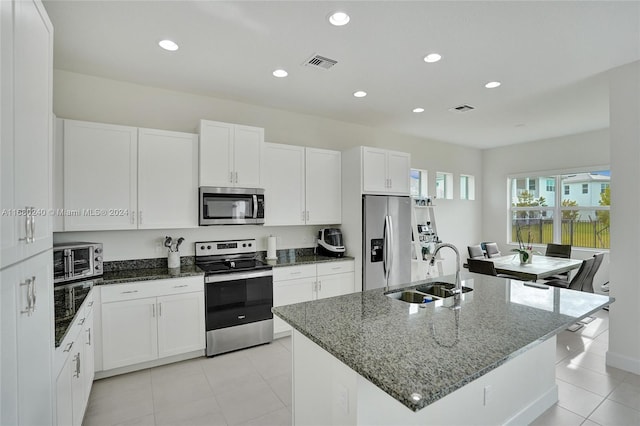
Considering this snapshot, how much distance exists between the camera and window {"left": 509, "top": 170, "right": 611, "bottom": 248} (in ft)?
18.1

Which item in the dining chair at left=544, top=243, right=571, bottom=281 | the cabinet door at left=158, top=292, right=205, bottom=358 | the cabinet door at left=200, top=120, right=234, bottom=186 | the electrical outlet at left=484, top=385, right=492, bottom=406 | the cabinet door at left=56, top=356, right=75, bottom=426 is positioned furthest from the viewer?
the dining chair at left=544, top=243, right=571, bottom=281

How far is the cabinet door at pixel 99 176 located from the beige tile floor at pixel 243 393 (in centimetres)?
147

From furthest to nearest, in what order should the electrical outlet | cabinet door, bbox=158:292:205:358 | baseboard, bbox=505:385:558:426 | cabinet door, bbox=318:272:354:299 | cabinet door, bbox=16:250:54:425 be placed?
cabinet door, bbox=318:272:354:299
cabinet door, bbox=158:292:205:358
baseboard, bbox=505:385:558:426
the electrical outlet
cabinet door, bbox=16:250:54:425

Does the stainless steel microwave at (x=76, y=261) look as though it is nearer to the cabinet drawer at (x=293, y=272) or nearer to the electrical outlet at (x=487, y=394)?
the cabinet drawer at (x=293, y=272)

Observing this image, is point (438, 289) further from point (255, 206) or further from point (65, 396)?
point (65, 396)

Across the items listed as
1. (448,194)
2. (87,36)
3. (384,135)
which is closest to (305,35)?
(87,36)

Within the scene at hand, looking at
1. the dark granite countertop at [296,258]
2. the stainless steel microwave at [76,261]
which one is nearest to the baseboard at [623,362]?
the dark granite countertop at [296,258]

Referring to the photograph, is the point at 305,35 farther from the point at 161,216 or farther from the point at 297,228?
the point at 297,228

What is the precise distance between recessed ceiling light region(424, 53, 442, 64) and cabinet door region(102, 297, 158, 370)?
11.0 ft

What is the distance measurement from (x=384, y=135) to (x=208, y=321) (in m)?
3.97

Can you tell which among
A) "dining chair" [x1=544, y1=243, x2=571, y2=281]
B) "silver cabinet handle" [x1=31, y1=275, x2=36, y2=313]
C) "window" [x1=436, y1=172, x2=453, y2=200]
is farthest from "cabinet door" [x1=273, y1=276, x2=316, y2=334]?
"dining chair" [x1=544, y1=243, x2=571, y2=281]

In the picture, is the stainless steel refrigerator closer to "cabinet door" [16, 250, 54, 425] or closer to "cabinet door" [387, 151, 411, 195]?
"cabinet door" [387, 151, 411, 195]

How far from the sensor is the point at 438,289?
2479 mm

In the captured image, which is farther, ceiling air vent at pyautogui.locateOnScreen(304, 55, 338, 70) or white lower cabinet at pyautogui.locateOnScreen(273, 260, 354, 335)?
white lower cabinet at pyautogui.locateOnScreen(273, 260, 354, 335)
